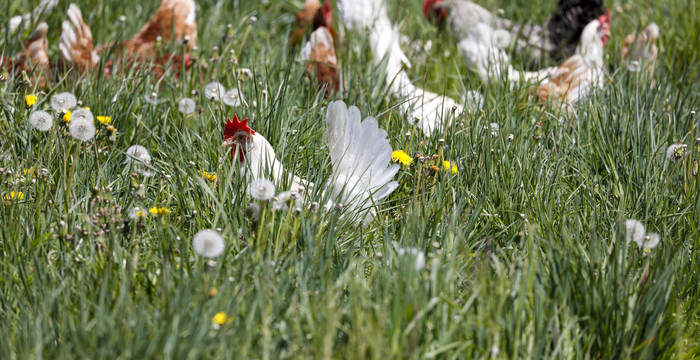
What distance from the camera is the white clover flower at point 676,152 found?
2.01 meters

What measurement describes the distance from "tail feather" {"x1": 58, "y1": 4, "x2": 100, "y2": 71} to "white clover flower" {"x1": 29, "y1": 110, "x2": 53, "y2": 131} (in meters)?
0.76

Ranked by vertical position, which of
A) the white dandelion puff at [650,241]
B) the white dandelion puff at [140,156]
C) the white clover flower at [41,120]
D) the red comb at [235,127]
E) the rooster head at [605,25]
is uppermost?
the rooster head at [605,25]

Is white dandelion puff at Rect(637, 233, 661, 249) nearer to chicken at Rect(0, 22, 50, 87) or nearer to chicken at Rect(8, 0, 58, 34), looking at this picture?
chicken at Rect(0, 22, 50, 87)

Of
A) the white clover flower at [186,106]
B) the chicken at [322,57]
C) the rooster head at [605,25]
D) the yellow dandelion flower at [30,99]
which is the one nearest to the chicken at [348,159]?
the white clover flower at [186,106]

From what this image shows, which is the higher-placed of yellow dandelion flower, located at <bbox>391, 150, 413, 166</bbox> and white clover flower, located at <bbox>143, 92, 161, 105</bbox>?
white clover flower, located at <bbox>143, 92, 161, 105</bbox>

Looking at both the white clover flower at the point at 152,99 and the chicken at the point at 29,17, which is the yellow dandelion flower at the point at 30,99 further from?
the chicken at the point at 29,17

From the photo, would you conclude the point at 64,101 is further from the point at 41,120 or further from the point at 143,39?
the point at 143,39

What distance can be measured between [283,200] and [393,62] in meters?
1.48

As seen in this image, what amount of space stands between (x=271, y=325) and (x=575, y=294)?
629mm

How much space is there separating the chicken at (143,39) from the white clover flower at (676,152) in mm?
1699

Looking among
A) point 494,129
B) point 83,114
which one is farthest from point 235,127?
point 494,129

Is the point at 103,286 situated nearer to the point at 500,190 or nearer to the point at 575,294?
the point at 575,294

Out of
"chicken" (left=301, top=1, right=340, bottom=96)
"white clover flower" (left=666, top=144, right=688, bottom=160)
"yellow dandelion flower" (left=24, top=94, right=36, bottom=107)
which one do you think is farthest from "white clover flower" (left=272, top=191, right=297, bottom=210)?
"chicken" (left=301, top=1, right=340, bottom=96)

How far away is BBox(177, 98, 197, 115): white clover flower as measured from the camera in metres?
2.34
